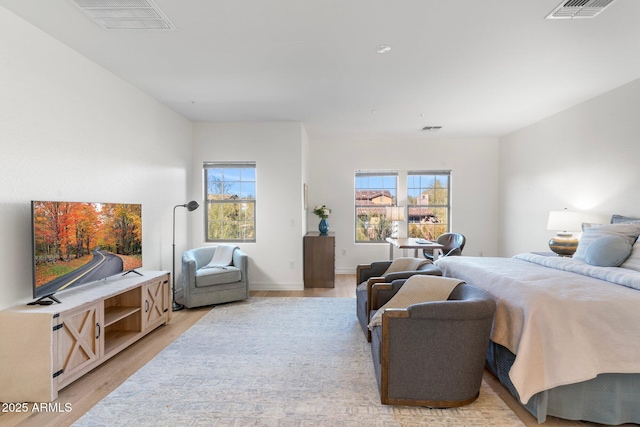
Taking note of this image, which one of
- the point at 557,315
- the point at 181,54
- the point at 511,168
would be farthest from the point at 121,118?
the point at 511,168

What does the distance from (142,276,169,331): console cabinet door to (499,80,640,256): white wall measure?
5255 mm

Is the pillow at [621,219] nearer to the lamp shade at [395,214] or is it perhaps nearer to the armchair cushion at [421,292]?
the armchair cushion at [421,292]

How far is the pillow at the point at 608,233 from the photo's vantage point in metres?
2.91

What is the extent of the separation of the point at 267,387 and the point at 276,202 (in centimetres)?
313

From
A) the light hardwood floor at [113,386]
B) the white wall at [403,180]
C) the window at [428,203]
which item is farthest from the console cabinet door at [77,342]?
the window at [428,203]

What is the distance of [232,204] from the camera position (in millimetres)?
5215

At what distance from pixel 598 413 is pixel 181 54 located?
407cm

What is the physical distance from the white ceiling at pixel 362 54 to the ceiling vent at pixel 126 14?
8 centimetres

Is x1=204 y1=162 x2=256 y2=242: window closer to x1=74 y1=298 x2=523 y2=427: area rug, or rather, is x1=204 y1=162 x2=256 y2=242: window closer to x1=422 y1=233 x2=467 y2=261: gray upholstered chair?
x1=74 y1=298 x2=523 y2=427: area rug

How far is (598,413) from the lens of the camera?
6.20 ft

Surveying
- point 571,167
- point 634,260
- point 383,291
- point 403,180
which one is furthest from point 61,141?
point 571,167

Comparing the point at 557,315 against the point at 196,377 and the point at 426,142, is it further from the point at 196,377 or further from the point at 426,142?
the point at 426,142

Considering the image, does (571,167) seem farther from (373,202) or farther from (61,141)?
(61,141)

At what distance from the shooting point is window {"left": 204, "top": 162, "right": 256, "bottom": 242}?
5.19 metres
